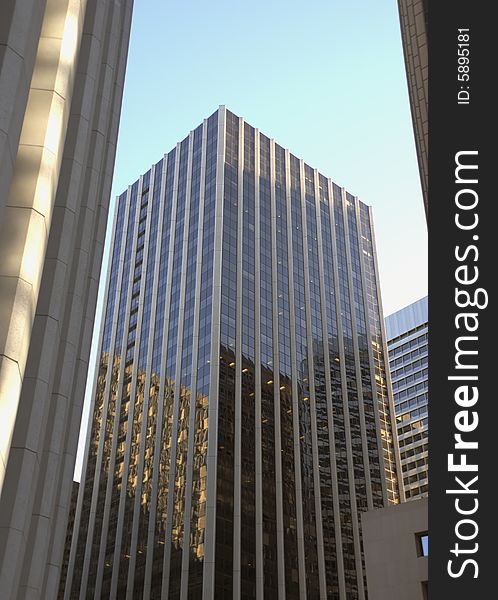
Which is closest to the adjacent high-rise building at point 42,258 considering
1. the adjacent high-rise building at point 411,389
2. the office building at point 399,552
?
the office building at point 399,552

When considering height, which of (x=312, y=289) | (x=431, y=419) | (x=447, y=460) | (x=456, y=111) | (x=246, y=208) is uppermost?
(x=246, y=208)

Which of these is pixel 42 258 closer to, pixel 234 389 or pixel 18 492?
pixel 18 492

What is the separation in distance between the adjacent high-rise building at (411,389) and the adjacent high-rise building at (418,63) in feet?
343

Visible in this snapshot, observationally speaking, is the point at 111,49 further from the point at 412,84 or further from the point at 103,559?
the point at 103,559

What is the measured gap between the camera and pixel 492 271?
12711 millimetres

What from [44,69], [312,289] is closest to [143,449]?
[312,289]

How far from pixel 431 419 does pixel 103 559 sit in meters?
103

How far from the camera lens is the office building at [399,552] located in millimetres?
37906

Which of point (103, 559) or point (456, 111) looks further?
point (103, 559)

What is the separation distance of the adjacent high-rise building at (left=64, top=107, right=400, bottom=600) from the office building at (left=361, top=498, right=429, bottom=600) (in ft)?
171

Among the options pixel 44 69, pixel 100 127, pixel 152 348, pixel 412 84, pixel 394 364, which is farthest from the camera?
pixel 394 364

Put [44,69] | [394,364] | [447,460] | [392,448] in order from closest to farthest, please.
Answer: [447,460] → [44,69] → [392,448] → [394,364]

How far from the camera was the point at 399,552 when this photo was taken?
3916 cm

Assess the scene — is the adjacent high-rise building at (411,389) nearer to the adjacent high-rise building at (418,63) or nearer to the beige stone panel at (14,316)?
the adjacent high-rise building at (418,63)
